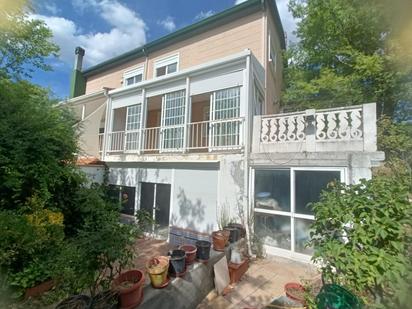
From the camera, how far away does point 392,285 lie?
2.34 m

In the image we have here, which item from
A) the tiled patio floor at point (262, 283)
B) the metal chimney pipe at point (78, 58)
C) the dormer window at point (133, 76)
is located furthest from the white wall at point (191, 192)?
the metal chimney pipe at point (78, 58)

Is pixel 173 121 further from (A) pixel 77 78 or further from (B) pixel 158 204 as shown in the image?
(A) pixel 77 78

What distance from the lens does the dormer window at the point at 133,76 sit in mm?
14367

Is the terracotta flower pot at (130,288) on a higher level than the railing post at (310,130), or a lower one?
lower

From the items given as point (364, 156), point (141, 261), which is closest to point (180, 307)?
point (141, 261)

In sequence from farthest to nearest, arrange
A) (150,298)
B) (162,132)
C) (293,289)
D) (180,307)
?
(162,132), (293,289), (180,307), (150,298)

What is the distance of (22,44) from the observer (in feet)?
40.1

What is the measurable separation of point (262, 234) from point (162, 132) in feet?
17.6

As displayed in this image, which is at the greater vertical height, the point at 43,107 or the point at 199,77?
the point at 199,77

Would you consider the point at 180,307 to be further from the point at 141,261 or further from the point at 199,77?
the point at 199,77

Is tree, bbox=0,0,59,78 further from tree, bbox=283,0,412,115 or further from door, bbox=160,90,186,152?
tree, bbox=283,0,412,115

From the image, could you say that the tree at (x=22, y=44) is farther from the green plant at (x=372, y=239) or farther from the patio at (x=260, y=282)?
the green plant at (x=372, y=239)

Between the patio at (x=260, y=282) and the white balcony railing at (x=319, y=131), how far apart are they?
10.4 feet

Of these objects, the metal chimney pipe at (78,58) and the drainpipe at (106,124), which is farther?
the metal chimney pipe at (78,58)
